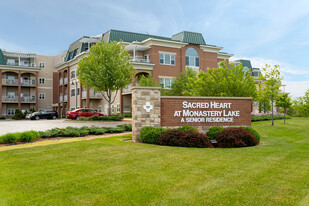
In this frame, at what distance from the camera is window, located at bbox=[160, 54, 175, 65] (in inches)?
1666

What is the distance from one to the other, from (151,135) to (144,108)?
A: 1.61m

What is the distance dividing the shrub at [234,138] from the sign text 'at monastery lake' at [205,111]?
5.53 feet

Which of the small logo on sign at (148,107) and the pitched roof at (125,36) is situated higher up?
the pitched roof at (125,36)

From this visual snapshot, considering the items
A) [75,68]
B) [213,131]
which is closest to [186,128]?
[213,131]

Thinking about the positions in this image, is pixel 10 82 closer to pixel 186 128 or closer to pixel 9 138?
pixel 9 138

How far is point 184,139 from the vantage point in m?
12.3

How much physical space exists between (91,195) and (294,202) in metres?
3.96

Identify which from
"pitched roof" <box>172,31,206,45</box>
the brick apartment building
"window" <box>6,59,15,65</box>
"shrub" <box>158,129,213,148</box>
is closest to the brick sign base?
"shrub" <box>158,129,213,148</box>

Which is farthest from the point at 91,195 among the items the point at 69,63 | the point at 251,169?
the point at 69,63

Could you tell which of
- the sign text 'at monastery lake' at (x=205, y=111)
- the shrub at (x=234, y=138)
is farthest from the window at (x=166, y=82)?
the shrub at (x=234, y=138)

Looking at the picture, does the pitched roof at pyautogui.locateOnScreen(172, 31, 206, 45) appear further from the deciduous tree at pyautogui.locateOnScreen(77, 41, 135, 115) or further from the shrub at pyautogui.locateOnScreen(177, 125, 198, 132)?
the shrub at pyautogui.locateOnScreen(177, 125, 198, 132)

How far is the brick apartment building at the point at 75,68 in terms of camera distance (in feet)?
136

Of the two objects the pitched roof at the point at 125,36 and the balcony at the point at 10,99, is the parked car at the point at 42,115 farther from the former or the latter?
the pitched roof at the point at 125,36

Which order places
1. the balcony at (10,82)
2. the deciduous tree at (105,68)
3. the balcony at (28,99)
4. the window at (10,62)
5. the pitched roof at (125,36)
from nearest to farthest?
the deciduous tree at (105,68)
the pitched roof at (125,36)
the balcony at (10,82)
the balcony at (28,99)
the window at (10,62)
